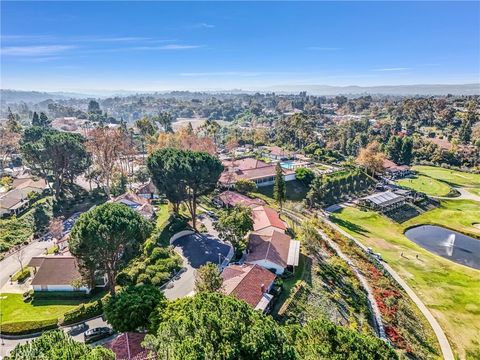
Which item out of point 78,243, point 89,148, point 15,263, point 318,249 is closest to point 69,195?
point 89,148

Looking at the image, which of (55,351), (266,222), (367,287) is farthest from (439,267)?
(55,351)

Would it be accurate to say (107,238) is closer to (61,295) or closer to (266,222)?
(61,295)

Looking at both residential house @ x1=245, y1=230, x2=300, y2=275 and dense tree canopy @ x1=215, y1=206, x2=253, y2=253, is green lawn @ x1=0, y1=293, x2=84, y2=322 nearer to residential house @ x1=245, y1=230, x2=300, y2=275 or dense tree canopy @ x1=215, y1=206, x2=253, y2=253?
dense tree canopy @ x1=215, y1=206, x2=253, y2=253

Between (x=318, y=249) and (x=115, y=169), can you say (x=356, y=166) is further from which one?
(x=115, y=169)

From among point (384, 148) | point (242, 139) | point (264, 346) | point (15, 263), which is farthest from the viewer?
point (242, 139)

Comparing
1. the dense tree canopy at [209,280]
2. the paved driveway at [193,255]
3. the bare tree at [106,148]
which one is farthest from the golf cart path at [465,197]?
the bare tree at [106,148]

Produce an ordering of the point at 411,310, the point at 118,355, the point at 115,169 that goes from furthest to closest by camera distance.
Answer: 1. the point at 115,169
2. the point at 411,310
3. the point at 118,355

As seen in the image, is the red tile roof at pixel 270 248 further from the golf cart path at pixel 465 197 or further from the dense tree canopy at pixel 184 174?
the golf cart path at pixel 465 197
